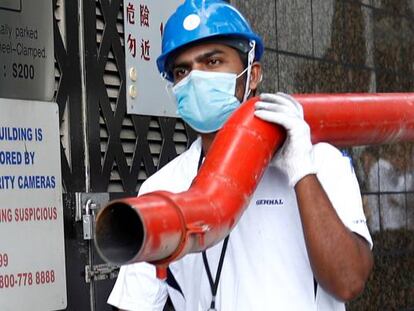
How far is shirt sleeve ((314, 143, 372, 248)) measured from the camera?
271cm

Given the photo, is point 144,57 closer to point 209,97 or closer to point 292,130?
point 209,97

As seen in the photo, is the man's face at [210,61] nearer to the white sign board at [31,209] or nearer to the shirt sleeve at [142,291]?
the shirt sleeve at [142,291]

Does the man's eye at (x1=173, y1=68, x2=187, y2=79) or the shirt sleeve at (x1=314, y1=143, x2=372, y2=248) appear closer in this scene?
the shirt sleeve at (x1=314, y1=143, x2=372, y2=248)

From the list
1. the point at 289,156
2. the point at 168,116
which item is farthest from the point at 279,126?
the point at 168,116

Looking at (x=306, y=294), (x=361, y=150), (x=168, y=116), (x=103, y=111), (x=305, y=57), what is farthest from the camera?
(x=361, y=150)

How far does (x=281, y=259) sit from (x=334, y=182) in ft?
0.92

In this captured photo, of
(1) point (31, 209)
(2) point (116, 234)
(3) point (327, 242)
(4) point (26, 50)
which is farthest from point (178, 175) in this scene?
(4) point (26, 50)

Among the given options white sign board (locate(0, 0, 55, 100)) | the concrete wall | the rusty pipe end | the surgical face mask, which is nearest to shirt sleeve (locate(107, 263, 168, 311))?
the surgical face mask

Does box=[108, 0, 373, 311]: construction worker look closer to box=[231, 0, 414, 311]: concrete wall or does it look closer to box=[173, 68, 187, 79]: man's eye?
box=[173, 68, 187, 79]: man's eye

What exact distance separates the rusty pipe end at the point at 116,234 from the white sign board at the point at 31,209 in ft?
7.14

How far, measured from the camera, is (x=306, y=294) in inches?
105

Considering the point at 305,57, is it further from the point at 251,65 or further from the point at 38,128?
the point at 251,65

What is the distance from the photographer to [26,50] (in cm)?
447

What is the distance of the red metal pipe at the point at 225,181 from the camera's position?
2127 millimetres
